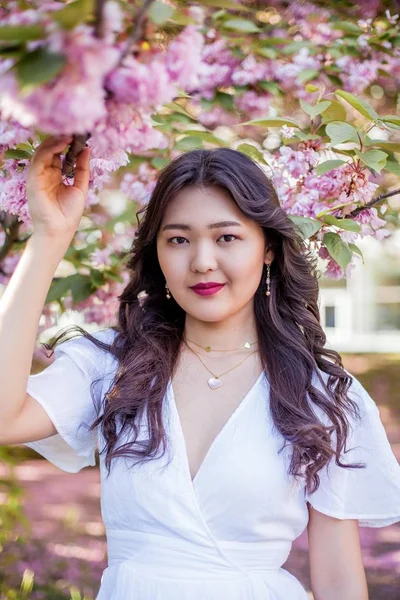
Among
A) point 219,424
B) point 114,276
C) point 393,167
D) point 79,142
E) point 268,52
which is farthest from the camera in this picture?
point 268,52

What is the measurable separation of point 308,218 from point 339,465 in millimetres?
545

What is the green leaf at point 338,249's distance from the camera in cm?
179

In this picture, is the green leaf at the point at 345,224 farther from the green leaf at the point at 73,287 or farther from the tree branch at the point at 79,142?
the green leaf at the point at 73,287

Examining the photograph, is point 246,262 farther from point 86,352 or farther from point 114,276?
point 114,276

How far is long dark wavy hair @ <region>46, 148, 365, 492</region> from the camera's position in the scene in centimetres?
169

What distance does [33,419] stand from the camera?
158 centimetres

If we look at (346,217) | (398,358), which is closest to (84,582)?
(346,217)

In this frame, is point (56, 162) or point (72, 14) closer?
point (72, 14)

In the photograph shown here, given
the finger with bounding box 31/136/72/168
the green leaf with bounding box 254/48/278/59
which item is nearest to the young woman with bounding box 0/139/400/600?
the finger with bounding box 31/136/72/168

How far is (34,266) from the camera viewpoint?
1.36 metres

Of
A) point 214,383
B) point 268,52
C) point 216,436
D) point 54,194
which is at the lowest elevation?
point 216,436

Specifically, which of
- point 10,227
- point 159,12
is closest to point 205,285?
point 159,12

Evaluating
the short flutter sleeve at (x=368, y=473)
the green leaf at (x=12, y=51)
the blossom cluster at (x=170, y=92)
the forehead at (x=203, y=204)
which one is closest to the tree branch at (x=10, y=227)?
Answer: the blossom cluster at (x=170, y=92)

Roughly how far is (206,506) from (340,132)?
2.67 feet
